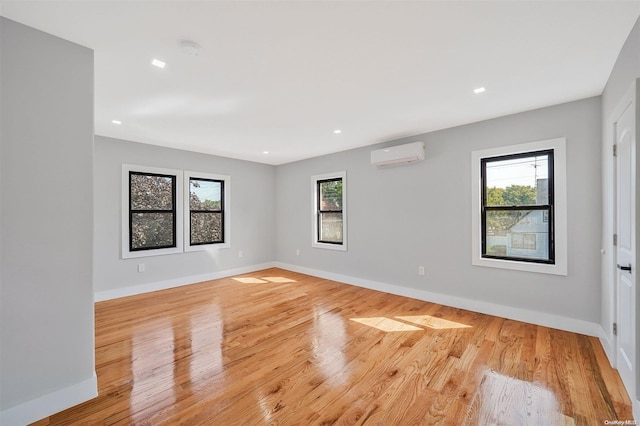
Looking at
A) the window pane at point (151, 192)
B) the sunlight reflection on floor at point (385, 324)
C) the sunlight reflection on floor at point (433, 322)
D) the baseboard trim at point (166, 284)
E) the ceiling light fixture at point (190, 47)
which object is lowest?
the sunlight reflection on floor at point (385, 324)

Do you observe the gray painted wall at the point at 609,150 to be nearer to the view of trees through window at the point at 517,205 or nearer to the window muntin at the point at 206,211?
the view of trees through window at the point at 517,205

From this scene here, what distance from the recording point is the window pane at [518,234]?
308 centimetres

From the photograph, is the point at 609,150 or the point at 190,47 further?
the point at 609,150

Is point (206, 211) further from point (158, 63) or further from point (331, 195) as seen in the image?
point (158, 63)

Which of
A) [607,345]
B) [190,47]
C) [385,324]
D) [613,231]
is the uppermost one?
[190,47]

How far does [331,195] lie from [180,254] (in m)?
2.98

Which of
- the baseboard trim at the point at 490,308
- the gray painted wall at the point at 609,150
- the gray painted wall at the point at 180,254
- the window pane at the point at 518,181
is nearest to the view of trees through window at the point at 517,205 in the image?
the window pane at the point at 518,181

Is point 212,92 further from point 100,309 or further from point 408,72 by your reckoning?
point 100,309

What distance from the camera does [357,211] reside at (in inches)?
188

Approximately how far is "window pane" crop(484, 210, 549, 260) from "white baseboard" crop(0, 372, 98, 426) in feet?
13.5

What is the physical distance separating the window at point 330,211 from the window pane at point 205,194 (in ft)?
6.35

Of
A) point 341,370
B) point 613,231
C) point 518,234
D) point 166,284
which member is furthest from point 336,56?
point 166,284

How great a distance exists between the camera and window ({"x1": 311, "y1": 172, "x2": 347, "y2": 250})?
16.7 feet

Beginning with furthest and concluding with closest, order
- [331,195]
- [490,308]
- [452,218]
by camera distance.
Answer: [331,195] < [452,218] < [490,308]
